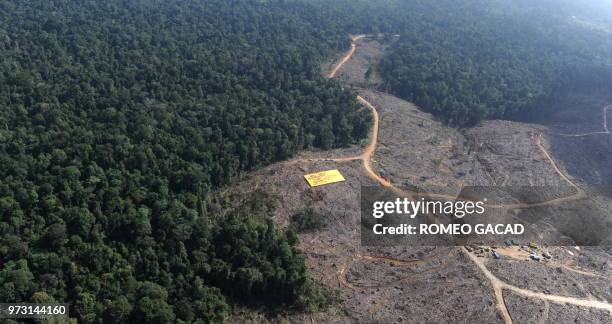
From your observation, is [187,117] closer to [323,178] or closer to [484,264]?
[323,178]

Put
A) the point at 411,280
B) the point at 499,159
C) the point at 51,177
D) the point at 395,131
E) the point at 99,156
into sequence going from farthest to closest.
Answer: the point at 395,131 < the point at 499,159 < the point at 99,156 < the point at 51,177 < the point at 411,280

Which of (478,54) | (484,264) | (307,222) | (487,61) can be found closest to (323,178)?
(307,222)

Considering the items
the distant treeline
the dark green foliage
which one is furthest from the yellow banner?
the distant treeline

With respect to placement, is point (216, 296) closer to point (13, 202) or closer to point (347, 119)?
point (13, 202)

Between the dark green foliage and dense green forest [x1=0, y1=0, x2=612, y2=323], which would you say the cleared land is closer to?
the dark green foliage

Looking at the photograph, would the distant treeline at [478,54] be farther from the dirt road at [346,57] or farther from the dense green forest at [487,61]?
the dirt road at [346,57]

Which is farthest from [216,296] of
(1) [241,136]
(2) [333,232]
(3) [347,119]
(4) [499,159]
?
(4) [499,159]
